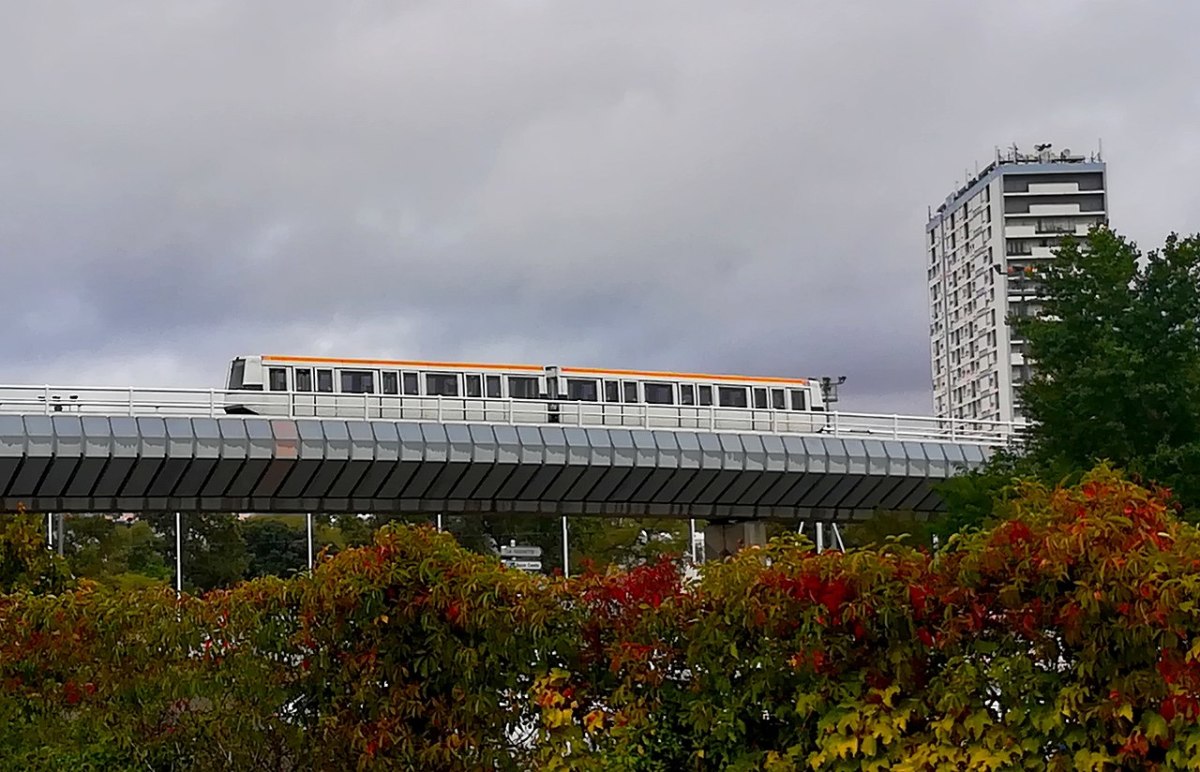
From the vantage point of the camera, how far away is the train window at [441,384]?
54406 mm

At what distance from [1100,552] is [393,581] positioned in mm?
3747

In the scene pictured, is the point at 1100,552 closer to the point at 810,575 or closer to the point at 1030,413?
the point at 810,575

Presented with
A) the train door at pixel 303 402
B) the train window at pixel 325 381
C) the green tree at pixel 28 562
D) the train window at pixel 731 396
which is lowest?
the green tree at pixel 28 562

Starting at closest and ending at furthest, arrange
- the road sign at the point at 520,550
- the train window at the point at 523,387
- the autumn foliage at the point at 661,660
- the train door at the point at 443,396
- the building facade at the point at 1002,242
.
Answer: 1. the autumn foliage at the point at 661,660
2. the train door at the point at 443,396
3. the train window at the point at 523,387
4. the road sign at the point at 520,550
5. the building facade at the point at 1002,242

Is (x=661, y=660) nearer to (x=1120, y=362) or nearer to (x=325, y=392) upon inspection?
(x=1120, y=362)

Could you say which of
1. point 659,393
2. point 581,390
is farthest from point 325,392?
point 659,393

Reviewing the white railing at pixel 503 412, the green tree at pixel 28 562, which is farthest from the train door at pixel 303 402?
the green tree at pixel 28 562

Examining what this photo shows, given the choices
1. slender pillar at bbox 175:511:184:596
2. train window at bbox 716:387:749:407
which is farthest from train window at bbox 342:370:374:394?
slender pillar at bbox 175:511:184:596

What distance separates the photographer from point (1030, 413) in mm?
30781

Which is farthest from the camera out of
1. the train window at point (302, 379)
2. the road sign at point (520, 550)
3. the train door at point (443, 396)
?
the road sign at point (520, 550)

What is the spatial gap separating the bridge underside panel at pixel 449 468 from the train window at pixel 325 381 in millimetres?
4303

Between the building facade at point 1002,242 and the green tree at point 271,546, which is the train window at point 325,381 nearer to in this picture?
the green tree at point 271,546

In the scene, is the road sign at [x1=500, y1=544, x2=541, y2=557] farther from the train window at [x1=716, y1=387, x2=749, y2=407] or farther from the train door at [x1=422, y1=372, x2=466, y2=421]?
the train door at [x1=422, y1=372, x2=466, y2=421]

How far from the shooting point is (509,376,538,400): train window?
5581 centimetres
